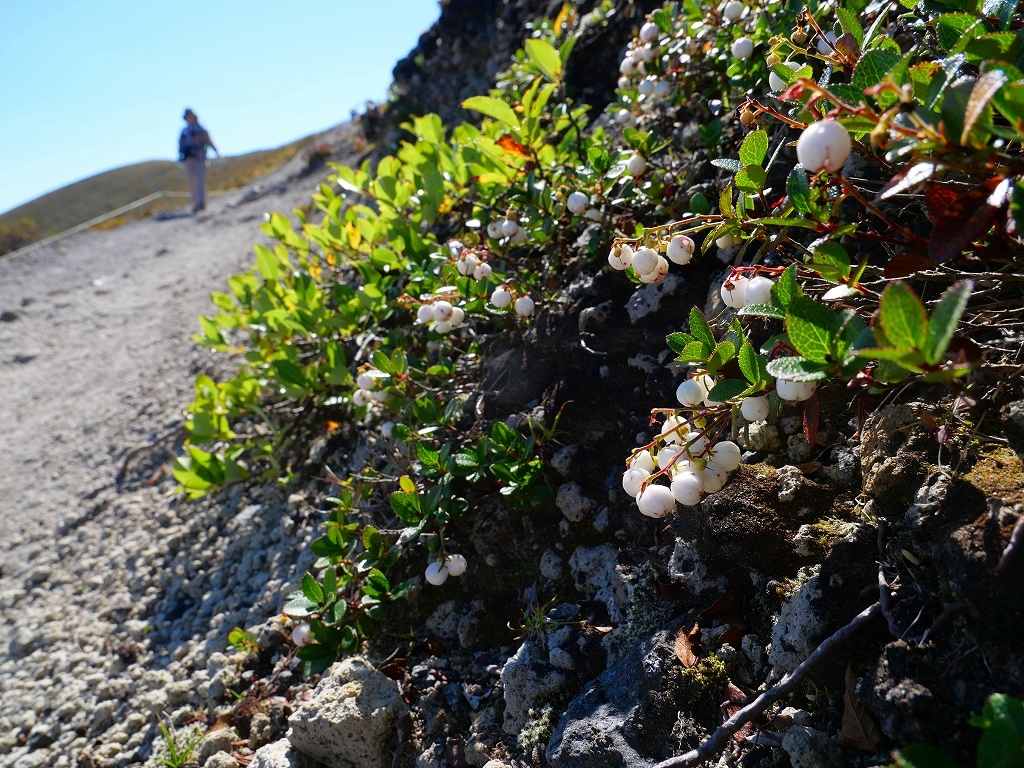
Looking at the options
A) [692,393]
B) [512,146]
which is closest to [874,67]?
[692,393]

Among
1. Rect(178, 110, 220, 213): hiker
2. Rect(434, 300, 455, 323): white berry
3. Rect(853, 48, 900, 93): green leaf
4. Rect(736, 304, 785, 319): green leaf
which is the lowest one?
Rect(434, 300, 455, 323): white berry

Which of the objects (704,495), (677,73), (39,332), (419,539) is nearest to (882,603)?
(704,495)

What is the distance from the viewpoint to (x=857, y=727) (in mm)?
1152

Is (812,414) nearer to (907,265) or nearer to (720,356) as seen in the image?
(720,356)

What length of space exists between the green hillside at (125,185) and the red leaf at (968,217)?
2162cm

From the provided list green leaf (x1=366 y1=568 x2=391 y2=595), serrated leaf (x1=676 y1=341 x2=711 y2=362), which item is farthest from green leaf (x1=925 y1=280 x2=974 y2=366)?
green leaf (x1=366 y1=568 x2=391 y2=595)

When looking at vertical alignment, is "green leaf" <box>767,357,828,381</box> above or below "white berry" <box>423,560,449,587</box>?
above

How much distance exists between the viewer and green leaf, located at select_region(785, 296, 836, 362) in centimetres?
117

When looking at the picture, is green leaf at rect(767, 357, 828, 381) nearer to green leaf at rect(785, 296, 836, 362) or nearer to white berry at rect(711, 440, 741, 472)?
green leaf at rect(785, 296, 836, 362)

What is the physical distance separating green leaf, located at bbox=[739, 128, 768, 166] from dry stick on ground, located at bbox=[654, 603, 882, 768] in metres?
0.91

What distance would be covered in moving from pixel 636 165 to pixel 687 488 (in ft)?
4.34

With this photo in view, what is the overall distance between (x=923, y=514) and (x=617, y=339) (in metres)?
1.06

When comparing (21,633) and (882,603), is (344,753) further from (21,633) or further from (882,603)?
(21,633)

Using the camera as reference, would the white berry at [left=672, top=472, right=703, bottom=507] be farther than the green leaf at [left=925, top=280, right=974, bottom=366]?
Yes
